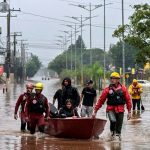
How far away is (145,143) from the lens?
15516mm

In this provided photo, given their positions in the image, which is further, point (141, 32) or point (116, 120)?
point (141, 32)

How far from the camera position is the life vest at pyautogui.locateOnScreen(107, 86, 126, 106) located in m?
15.3

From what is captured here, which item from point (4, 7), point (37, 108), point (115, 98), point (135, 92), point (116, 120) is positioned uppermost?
point (4, 7)

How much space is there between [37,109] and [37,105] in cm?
12

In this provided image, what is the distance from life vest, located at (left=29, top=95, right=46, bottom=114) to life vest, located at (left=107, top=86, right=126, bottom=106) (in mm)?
1788

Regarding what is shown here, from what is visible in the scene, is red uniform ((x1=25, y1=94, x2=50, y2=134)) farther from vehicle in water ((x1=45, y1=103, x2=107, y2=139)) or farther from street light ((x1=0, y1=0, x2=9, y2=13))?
street light ((x1=0, y1=0, x2=9, y2=13))

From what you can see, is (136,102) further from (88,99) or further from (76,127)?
(76,127)

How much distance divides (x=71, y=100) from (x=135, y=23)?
37.3 feet

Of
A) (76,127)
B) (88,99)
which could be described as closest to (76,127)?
(76,127)

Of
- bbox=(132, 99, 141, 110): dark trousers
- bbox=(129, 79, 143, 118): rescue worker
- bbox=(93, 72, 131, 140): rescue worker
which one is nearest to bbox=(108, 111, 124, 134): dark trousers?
bbox=(93, 72, 131, 140): rescue worker

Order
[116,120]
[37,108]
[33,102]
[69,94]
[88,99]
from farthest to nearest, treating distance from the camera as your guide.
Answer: [88,99] → [69,94] → [37,108] → [33,102] → [116,120]

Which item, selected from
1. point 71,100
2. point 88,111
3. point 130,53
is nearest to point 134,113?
point 88,111

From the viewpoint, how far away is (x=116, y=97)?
1530 cm

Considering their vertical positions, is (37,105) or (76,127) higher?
(37,105)
